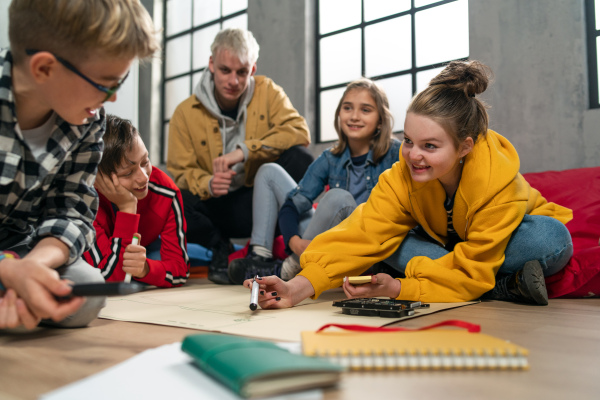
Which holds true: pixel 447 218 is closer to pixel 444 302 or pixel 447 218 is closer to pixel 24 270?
pixel 444 302

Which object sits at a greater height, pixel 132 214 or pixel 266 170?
pixel 266 170

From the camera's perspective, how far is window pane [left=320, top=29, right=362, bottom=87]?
3.28m

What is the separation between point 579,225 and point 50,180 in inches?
63.2

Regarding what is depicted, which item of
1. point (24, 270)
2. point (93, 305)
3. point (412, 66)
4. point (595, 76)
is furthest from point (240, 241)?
point (24, 270)

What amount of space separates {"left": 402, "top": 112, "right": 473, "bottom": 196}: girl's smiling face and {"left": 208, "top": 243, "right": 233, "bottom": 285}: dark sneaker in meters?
0.91

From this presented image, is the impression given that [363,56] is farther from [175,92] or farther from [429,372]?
[429,372]

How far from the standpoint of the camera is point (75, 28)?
30.4 inches

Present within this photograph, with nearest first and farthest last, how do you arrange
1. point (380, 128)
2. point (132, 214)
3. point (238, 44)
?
point (132, 214) → point (380, 128) → point (238, 44)

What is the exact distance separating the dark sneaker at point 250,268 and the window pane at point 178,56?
10.0 feet

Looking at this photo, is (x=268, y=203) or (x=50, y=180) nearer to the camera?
(x=50, y=180)

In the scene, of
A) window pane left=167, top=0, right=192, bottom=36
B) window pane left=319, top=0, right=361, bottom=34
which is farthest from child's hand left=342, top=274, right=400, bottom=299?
window pane left=167, top=0, right=192, bottom=36

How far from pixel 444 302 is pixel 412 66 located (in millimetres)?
2072

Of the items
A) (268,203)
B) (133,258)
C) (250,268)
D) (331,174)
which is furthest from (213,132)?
(133,258)

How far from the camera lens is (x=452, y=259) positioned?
4.24ft
